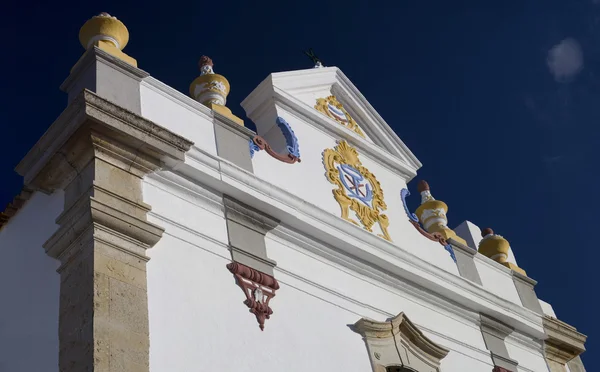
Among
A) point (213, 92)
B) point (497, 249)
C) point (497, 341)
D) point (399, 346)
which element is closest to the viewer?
point (399, 346)

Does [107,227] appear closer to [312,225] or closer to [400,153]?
[312,225]

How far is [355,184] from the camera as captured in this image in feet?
36.0

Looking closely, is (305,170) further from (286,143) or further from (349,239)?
(349,239)

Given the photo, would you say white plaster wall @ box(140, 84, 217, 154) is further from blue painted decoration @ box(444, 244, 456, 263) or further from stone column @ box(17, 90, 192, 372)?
blue painted decoration @ box(444, 244, 456, 263)

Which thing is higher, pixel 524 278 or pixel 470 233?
pixel 470 233

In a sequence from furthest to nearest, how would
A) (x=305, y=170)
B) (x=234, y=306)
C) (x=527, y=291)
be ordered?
1. (x=527, y=291)
2. (x=305, y=170)
3. (x=234, y=306)

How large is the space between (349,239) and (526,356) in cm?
354

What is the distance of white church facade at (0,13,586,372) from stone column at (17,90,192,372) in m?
0.02

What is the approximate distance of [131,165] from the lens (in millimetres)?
7957

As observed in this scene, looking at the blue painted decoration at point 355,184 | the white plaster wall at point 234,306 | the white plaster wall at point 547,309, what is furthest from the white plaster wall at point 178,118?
the white plaster wall at point 547,309

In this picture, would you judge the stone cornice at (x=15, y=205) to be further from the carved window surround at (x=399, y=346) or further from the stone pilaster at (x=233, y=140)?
the carved window surround at (x=399, y=346)

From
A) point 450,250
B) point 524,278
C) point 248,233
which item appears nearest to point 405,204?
point 450,250

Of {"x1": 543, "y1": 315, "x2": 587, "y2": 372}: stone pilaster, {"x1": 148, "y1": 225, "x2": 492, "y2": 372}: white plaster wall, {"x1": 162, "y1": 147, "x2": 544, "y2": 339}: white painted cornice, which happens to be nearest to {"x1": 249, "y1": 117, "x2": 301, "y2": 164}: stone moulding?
{"x1": 162, "y1": 147, "x2": 544, "y2": 339}: white painted cornice

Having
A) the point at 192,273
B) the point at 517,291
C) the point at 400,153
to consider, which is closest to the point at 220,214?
the point at 192,273
